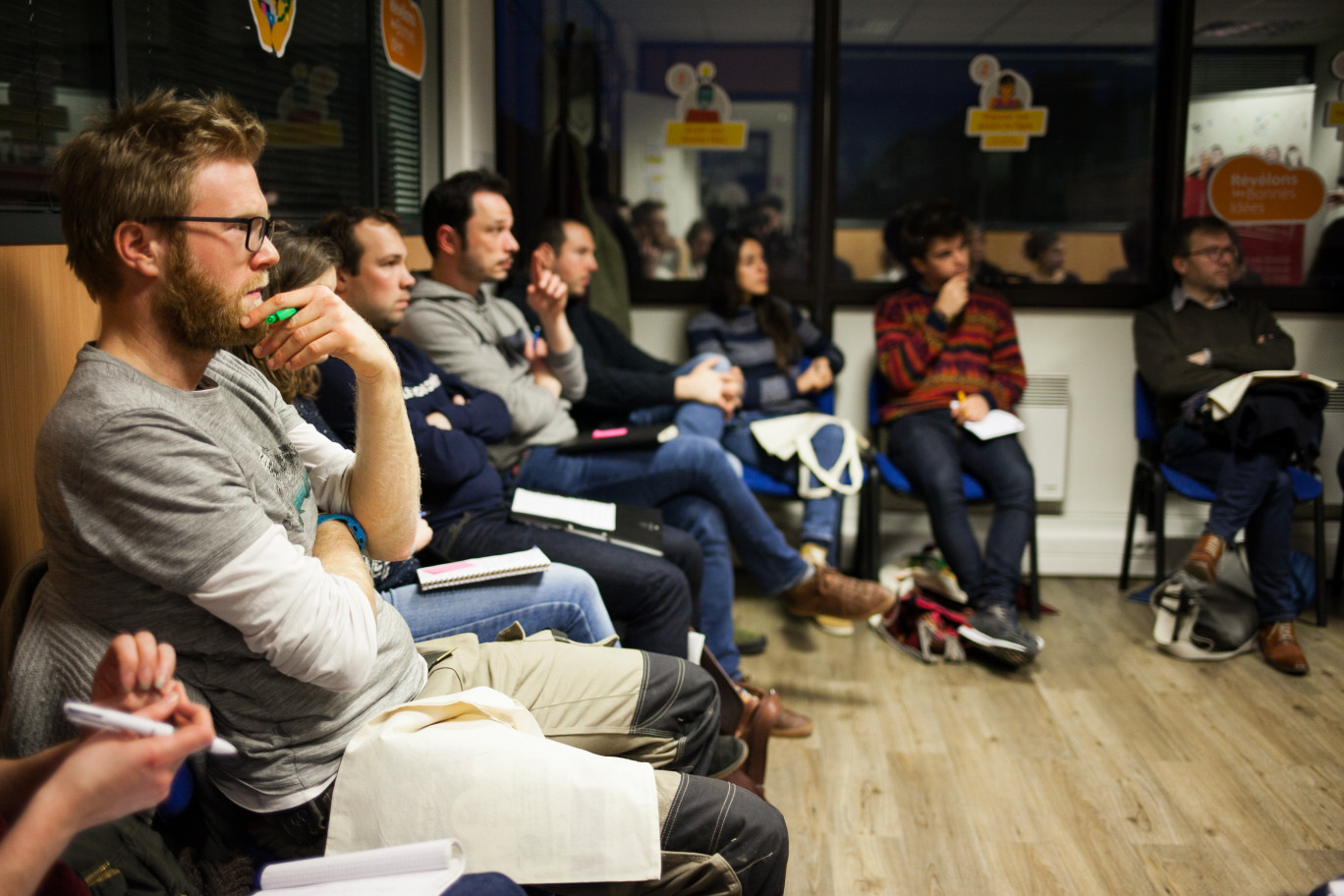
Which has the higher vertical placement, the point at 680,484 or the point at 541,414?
the point at 541,414

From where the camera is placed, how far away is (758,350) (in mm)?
3787

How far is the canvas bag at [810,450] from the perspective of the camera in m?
3.34

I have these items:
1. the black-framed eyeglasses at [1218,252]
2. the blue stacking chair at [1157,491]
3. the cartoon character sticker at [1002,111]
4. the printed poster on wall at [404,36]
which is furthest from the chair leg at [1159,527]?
the printed poster on wall at [404,36]

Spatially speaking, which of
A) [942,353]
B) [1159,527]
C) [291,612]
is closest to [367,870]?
[291,612]

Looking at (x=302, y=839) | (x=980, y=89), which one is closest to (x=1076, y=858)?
(x=302, y=839)

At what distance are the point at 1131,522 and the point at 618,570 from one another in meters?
2.38

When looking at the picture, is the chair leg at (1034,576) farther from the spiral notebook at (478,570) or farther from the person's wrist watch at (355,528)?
the person's wrist watch at (355,528)

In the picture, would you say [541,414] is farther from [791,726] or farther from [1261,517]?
[1261,517]

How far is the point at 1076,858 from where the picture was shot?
2061mm

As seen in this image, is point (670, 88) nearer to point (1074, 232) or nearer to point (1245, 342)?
point (1074, 232)

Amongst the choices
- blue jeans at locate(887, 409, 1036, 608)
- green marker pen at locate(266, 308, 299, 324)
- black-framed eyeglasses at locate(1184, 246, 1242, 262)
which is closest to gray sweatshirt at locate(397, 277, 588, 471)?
blue jeans at locate(887, 409, 1036, 608)

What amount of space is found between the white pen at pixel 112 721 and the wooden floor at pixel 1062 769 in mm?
1447

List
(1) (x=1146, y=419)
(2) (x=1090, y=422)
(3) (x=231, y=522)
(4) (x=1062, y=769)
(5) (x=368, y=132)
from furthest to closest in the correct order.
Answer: (2) (x=1090, y=422) → (1) (x=1146, y=419) → (5) (x=368, y=132) → (4) (x=1062, y=769) → (3) (x=231, y=522)

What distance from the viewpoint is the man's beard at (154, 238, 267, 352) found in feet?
3.95
